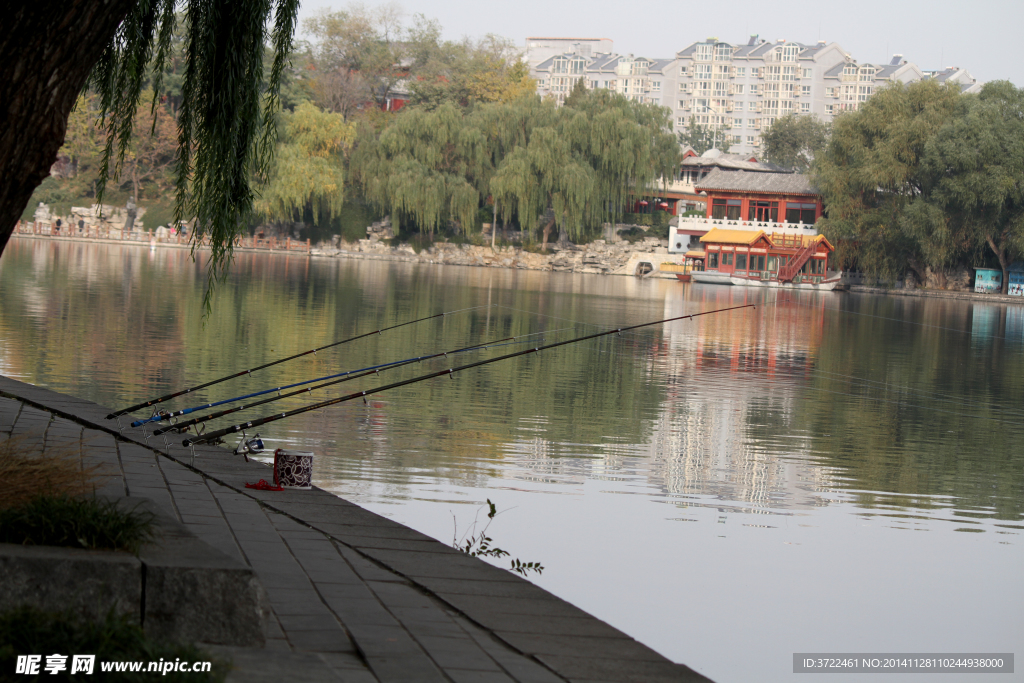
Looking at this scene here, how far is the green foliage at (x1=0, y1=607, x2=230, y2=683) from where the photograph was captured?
2838 millimetres

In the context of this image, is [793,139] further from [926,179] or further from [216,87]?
[216,87]

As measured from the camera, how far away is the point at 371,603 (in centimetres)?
439

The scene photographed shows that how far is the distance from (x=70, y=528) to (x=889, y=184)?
55.6 m

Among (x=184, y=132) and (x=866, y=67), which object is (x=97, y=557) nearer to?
(x=184, y=132)

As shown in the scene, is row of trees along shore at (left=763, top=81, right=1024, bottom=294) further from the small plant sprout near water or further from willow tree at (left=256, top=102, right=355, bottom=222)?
the small plant sprout near water

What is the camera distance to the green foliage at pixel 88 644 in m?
2.84

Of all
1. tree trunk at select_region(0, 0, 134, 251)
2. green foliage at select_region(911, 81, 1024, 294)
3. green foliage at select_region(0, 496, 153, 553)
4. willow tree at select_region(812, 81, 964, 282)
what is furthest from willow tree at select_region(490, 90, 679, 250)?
green foliage at select_region(0, 496, 153, 553)

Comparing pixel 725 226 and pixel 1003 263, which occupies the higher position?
pixel 725 226

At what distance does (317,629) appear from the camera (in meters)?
3.93

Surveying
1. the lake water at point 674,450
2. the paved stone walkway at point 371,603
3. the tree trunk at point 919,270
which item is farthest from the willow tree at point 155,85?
the tree trunk at point 919,270

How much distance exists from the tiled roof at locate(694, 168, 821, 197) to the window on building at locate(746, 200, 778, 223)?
900mm

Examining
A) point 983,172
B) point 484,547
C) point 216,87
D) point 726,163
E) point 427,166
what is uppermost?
point 726,163

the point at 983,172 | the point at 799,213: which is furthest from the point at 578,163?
the point at 983,172

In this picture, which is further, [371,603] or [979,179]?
[979,179]
